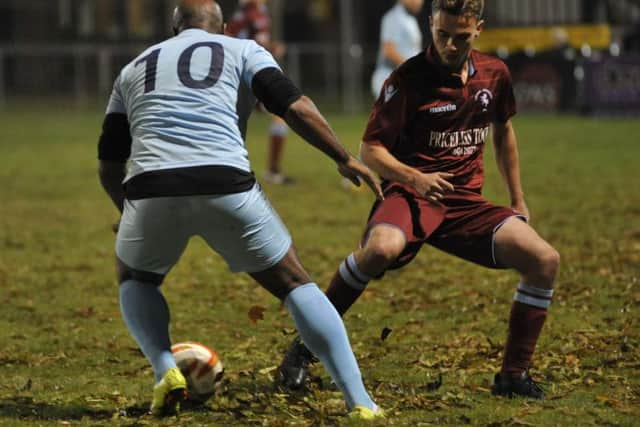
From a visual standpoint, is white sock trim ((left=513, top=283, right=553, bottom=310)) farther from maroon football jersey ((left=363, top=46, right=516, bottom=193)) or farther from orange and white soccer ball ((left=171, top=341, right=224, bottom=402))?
orange and white soccer ball ((left=171, top=341, right=224, bottom=402))

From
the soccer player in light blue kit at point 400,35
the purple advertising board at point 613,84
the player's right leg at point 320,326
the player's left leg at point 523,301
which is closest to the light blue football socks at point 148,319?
the player's right leg at point 320,326

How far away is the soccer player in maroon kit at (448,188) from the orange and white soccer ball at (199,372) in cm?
43

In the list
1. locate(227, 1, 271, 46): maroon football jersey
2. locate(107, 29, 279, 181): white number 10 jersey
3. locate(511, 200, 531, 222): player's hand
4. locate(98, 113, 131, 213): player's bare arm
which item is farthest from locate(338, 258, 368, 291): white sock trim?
locate(227, 1, 271, 46): maroon football jersey

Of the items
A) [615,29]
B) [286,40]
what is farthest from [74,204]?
[286,40]

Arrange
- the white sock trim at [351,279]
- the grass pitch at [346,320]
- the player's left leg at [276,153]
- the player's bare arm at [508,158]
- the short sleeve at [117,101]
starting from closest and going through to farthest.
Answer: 1. the short sleeve at [117,101]
2. the grass pitch at [346,320]
3. the white sock trim at [351,279]
4. the player's bare arm at [508,158]
5. the player's left leg at [276,153]

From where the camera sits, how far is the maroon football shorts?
5.95m

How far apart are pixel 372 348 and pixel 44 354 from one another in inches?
69.3

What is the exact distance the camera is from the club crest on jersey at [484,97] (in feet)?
20.3

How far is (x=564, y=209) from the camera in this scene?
497 inches

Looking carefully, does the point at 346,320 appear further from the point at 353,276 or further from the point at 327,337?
the point at 327,337

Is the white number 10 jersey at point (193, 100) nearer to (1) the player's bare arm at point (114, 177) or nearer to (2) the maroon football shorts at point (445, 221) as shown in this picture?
(1) the player's bare arm at point (114, 177)

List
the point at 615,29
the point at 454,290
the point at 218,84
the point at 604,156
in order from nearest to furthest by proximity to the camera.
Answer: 1. the point at 218,84
2. the point at 454,290
3. the point at 604,156
4. the point at 615,29

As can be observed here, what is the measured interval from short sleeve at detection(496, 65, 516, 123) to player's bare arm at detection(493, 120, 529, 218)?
6cm

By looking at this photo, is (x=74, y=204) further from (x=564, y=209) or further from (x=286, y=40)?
(x=286, y=40)
